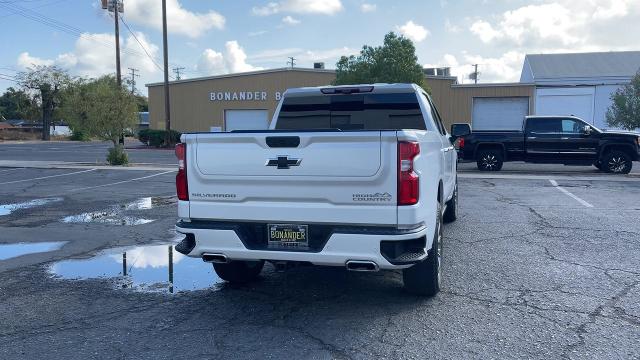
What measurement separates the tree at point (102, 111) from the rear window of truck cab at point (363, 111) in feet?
55.0

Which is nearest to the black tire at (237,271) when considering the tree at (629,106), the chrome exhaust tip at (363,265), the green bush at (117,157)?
the chrome exhaust tip at (363,265)

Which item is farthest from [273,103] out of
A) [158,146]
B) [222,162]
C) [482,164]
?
[222,162]

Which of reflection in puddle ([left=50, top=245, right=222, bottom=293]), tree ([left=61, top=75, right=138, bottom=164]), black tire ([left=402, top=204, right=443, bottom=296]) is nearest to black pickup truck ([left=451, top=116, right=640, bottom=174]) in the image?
reflection in puddle ([left=50, top=245, right=222, bottom=293])

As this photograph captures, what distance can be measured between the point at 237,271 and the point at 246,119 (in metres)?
35.4

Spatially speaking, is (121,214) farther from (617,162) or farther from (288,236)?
(617,162)

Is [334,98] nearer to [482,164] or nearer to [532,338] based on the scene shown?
[532,338]

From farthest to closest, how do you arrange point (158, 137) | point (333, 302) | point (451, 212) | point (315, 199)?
point (158, 137) → point (451, 212) → point (333, 302) → point (315, 199)

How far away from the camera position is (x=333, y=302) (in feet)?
17.4

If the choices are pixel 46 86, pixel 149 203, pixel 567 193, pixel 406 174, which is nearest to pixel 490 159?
pixel 567 193

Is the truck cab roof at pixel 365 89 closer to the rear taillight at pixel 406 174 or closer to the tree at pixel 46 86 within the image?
the rear taillight at pixel 406 174

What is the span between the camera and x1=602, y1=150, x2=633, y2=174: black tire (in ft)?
59.3

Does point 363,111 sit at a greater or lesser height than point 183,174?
greater

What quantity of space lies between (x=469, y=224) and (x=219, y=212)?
18.2ft

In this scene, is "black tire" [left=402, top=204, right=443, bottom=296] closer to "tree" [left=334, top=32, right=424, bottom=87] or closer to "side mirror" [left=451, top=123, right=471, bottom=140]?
"side mirror" [left=451, top=123, right=471, bottom=140]
